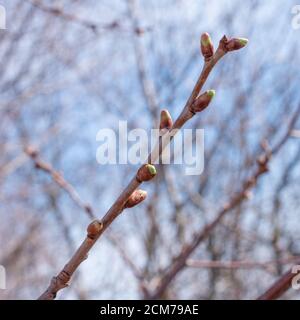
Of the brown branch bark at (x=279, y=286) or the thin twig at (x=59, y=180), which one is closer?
the brown branch bark at (x=279, y=286)

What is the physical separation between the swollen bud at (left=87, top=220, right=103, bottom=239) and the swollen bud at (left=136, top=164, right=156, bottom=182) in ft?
0.23

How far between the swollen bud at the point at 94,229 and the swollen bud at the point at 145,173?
7 cm

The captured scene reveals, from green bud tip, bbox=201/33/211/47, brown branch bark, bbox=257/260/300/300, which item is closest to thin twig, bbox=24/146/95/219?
brown branch bark, bbox=257/260/300/300

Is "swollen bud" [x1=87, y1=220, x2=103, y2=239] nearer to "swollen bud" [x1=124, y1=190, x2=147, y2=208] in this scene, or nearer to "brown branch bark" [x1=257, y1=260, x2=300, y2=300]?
"swollen bud" [x1=124, y1=190, x2=147, y2=208]

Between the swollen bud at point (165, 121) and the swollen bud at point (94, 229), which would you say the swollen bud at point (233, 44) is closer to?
the swollen bud at point (165, 121)

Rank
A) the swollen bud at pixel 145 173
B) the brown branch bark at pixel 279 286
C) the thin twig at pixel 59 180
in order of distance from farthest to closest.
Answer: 1. the thin twig at pixel 59 180
2. the brown branch bark at pixel 279 286
3. the swollen bud at pixel 145 173

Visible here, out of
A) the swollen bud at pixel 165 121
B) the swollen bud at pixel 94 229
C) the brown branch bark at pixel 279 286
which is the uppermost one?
the swollen bud at pixel 165 121

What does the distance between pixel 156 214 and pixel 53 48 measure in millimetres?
1609

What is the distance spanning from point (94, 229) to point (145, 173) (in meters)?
0.09

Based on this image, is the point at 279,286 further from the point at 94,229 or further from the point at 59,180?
the point at 59,180

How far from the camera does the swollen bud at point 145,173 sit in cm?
64

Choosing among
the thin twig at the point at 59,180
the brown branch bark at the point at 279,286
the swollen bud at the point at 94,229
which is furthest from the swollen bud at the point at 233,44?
the thin twig at the point at 59,180

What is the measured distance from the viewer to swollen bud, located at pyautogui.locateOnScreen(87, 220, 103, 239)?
2.12 feet
